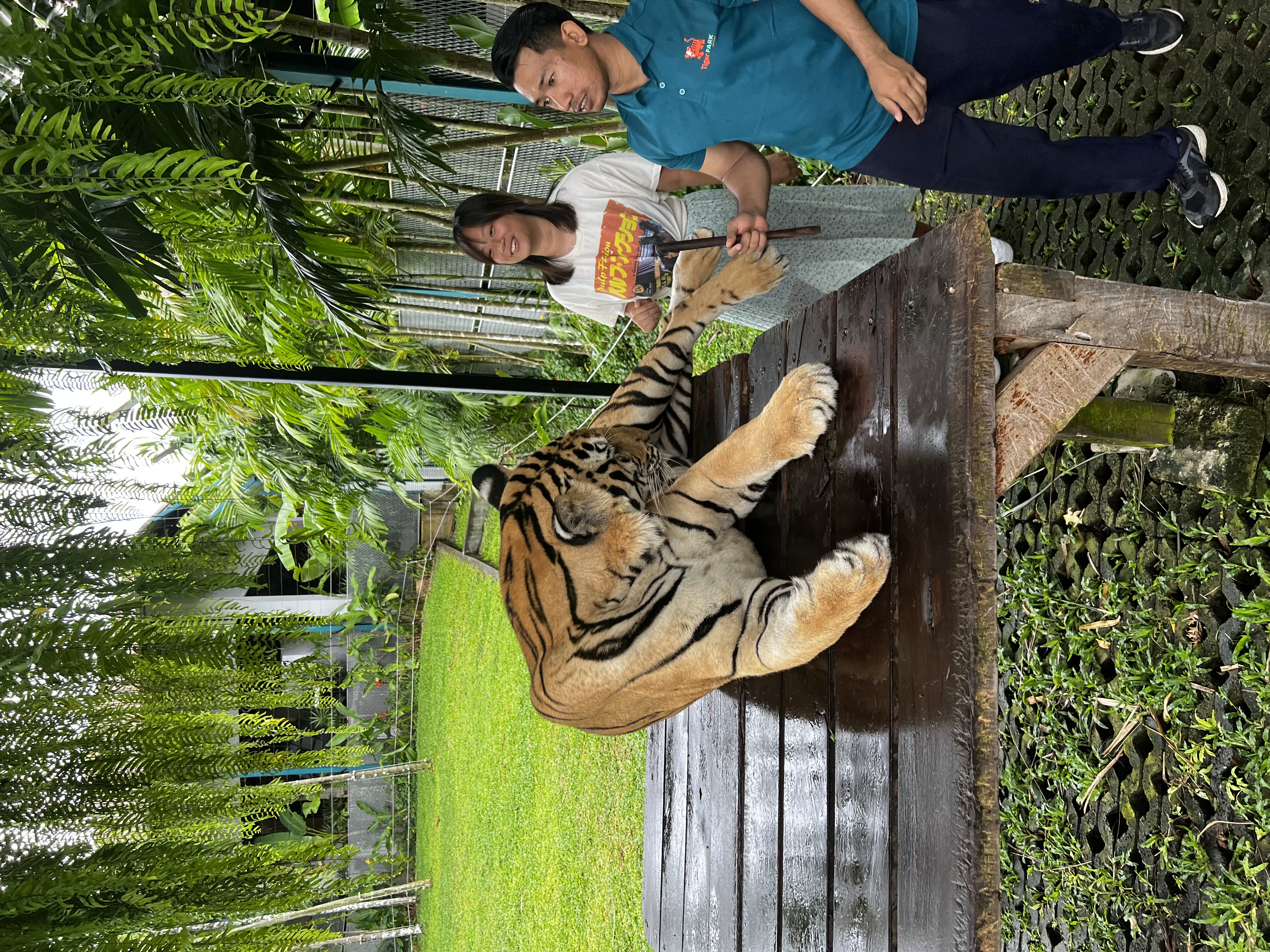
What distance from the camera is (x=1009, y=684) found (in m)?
3.65

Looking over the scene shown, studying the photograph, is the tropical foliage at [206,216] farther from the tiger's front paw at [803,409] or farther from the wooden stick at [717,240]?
the tiger's front paw at [803,409]

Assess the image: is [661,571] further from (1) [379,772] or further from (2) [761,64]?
(1) [379,772]

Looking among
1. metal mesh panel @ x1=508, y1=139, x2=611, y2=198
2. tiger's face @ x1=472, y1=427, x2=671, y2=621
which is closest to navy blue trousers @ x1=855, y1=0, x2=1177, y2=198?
tiger's face @ x1=472, y1=427, x2=671, y2=621

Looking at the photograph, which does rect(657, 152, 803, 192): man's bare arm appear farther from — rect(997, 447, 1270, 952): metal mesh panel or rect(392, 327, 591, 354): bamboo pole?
rect(392, 327, 591, 354): bamboo pole

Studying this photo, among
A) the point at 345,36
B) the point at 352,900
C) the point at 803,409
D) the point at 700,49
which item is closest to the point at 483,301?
the point at 345,36

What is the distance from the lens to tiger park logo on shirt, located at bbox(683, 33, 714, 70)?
2539 mm

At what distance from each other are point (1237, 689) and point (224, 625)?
330cm

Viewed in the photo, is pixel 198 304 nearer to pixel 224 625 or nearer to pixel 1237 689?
pixel 224 625

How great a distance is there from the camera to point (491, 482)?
3.36 meters

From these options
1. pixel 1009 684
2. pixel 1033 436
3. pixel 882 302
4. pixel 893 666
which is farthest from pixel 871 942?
pixel 1009 684

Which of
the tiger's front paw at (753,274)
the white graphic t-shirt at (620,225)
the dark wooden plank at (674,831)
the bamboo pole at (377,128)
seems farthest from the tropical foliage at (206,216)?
the dark wooden plank at (674,831)

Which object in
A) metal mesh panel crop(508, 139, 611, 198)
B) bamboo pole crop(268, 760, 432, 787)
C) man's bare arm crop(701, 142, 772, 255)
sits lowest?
bamboo pole crop(268, 760, 432, 787)

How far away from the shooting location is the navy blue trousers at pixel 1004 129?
262 centimetres

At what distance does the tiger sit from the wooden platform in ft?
0.35
